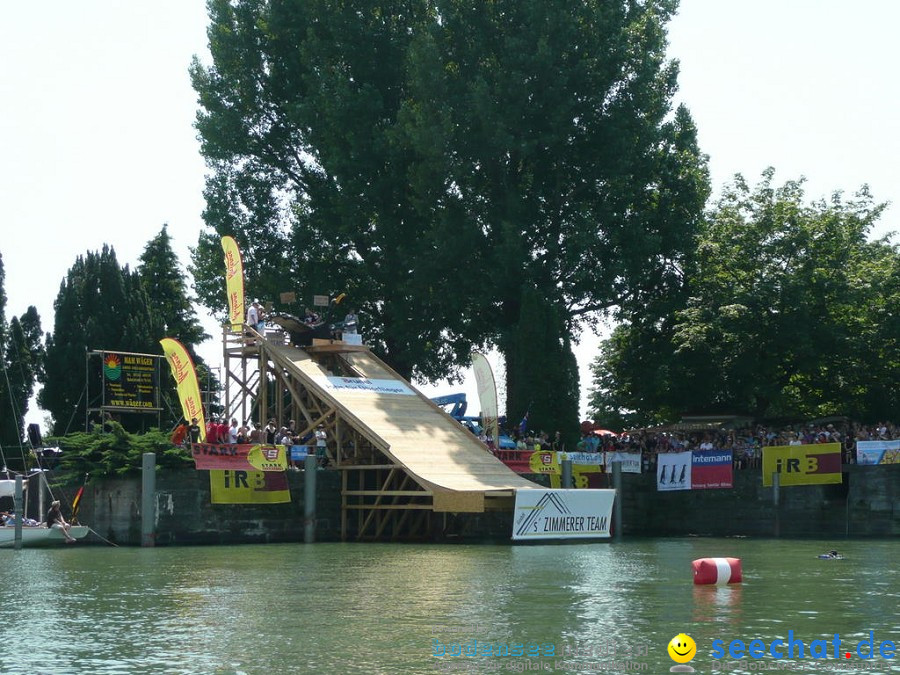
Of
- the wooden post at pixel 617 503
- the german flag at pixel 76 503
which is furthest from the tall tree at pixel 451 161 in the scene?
the german flag at pixel 76 503

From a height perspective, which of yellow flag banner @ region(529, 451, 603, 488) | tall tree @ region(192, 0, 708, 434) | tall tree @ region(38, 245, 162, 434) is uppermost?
tall tree @ region(192, 0, 708, 434)

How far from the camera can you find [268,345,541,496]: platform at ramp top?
39188 mm

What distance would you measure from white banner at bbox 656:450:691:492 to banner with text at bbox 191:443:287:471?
14.3 meters

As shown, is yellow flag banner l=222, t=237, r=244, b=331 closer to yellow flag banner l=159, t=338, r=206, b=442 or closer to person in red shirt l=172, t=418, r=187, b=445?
yellow flag banner l=159, t=338, r=206, b=442

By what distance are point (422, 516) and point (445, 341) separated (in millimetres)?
14248

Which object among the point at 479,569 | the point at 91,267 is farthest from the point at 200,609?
the point at 91,267

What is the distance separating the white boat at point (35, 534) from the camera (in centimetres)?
3875

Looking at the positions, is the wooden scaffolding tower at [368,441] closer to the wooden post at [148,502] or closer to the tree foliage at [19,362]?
the wooden post at [148,502]

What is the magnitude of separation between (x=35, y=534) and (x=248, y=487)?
618 cm

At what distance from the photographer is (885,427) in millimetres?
44844

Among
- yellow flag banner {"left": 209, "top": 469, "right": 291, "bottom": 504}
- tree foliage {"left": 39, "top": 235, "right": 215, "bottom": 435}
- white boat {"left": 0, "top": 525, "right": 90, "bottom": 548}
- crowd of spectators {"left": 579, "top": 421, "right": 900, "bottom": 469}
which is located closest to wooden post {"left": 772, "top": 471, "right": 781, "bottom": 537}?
crowd of spectators {"left": 579, "top": 421, "right": 900, "bottom": 469}

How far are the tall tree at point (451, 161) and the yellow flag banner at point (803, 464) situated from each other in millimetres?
8679

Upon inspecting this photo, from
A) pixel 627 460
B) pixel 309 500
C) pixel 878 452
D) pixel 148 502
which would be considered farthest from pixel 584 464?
pixel 148 502

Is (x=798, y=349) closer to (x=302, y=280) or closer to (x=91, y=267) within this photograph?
(x=302, y=280)
